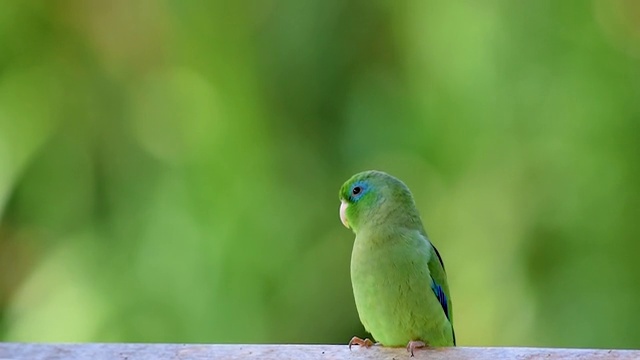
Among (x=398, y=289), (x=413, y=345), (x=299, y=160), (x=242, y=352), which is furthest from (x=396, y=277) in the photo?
(x=299, y=160)

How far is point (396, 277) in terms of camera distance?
165 cm

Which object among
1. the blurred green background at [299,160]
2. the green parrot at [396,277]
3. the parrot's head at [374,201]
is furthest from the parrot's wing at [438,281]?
the blurred green background at [299,160]

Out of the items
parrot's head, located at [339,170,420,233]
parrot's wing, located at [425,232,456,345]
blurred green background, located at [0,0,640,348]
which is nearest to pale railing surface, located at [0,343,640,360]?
parrot's wing, located at [425,232,456,345]

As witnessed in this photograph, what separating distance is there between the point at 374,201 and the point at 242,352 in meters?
0.42

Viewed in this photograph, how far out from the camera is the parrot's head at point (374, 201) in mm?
1721

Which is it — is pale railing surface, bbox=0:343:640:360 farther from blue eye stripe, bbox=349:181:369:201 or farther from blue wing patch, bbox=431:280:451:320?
blue eye stripe, bbox=349:181:369:201

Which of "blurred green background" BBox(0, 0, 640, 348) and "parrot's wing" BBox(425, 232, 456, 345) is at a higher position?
"blurred green background" BBox(0, 0, 640, 348)

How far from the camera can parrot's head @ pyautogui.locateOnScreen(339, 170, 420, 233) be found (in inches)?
67.7

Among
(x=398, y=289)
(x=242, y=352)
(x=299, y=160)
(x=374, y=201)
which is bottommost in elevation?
(x=242, y=352)

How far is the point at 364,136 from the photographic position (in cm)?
301

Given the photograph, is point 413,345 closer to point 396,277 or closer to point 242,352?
point 396,277

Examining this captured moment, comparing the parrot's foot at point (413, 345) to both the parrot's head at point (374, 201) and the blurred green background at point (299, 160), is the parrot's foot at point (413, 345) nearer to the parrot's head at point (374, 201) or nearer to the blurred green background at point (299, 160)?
the parrot's head at point (374, 201)

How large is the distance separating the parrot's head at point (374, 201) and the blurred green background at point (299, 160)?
1164mm

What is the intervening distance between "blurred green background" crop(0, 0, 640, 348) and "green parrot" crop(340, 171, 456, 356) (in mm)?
1158
